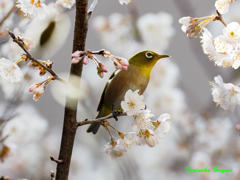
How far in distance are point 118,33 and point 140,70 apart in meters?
1.06

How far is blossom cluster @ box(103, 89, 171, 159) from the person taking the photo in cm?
99

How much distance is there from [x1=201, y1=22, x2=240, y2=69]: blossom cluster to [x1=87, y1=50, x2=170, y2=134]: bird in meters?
→ 0.28

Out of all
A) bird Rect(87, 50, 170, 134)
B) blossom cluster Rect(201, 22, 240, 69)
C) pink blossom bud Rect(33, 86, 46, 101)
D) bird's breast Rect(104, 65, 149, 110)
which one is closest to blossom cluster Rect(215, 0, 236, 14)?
blossom cluster Rect(201, 22, 240, 69)

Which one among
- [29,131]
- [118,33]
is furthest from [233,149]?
[29,131]

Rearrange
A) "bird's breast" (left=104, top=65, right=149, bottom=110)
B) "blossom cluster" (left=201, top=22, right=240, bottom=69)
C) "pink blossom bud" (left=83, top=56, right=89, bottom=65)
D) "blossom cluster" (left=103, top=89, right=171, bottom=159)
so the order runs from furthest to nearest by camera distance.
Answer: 1. "bird's breast" (left=104, top=65, right=149, bottom=110)
2. "blossom cluster" (left=201, top=22, right=240, bottom=69)
3. "blossom cluster" (left=103, top=89, right=171, bottom=159)
4. "pink blossom bud" (left=83, top=56, right=89, bottom=65)

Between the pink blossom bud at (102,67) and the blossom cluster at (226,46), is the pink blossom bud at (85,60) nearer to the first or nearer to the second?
the pink blossom bud at (102,67)

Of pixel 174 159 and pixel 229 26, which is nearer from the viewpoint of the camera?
pixel 229 26

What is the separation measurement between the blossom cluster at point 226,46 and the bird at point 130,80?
28cm

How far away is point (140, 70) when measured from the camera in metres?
1.49

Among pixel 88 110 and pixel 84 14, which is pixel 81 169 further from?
pixel 84 14

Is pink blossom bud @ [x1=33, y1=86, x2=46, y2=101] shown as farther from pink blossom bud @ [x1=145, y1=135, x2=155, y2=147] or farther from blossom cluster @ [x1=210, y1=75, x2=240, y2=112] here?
blossom cluster @ [x1=210, y1=75, x2=240, y2=112]

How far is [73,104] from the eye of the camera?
0.94 meters

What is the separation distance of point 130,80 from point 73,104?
558 mm

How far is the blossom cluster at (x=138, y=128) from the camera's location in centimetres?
99
